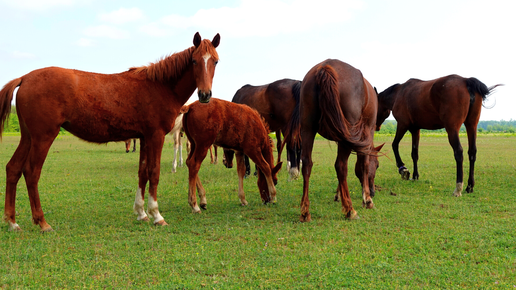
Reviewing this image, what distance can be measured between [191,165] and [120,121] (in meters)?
1.54

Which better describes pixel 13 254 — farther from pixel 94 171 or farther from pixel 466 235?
pixel 94 171

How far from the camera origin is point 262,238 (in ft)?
14.9

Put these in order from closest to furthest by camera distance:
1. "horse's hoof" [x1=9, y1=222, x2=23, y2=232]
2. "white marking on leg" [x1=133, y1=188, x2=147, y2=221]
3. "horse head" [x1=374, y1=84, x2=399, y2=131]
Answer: "horse's hoof" [x1=9, y1=222, x2=23, y2=232] < "white marking on leg" [x1=133, y1=188, x2=147, y2=221] < "horse head" [x1=374, y1=84, x2=399, y2=131]

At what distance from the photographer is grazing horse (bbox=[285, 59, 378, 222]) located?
509 cm

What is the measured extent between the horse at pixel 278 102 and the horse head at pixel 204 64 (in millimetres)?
5029

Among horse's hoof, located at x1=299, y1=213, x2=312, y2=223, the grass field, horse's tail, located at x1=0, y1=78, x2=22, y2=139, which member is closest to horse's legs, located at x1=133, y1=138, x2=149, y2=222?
the grass field

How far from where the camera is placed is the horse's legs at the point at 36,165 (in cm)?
473

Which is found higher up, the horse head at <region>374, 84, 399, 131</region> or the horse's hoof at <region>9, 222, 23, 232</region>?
the horse head at <region>374, 84, 399, 131</region>

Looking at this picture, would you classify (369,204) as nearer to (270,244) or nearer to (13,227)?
(270,244)

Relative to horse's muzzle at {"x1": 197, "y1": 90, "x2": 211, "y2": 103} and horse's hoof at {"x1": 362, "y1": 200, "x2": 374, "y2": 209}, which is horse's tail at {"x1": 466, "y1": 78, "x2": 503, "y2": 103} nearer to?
horse's hoof at {"x1": 362, "y1": 200, "x2": 374, "y2": 209}

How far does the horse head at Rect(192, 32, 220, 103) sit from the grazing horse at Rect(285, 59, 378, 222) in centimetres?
136

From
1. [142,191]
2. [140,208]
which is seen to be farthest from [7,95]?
[140,208]

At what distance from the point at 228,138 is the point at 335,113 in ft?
7.13

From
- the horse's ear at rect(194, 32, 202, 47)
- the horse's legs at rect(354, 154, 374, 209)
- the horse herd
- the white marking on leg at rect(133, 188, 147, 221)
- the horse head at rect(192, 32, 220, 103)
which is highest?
the horse's ear at rect(194, 32, 202, 47)
